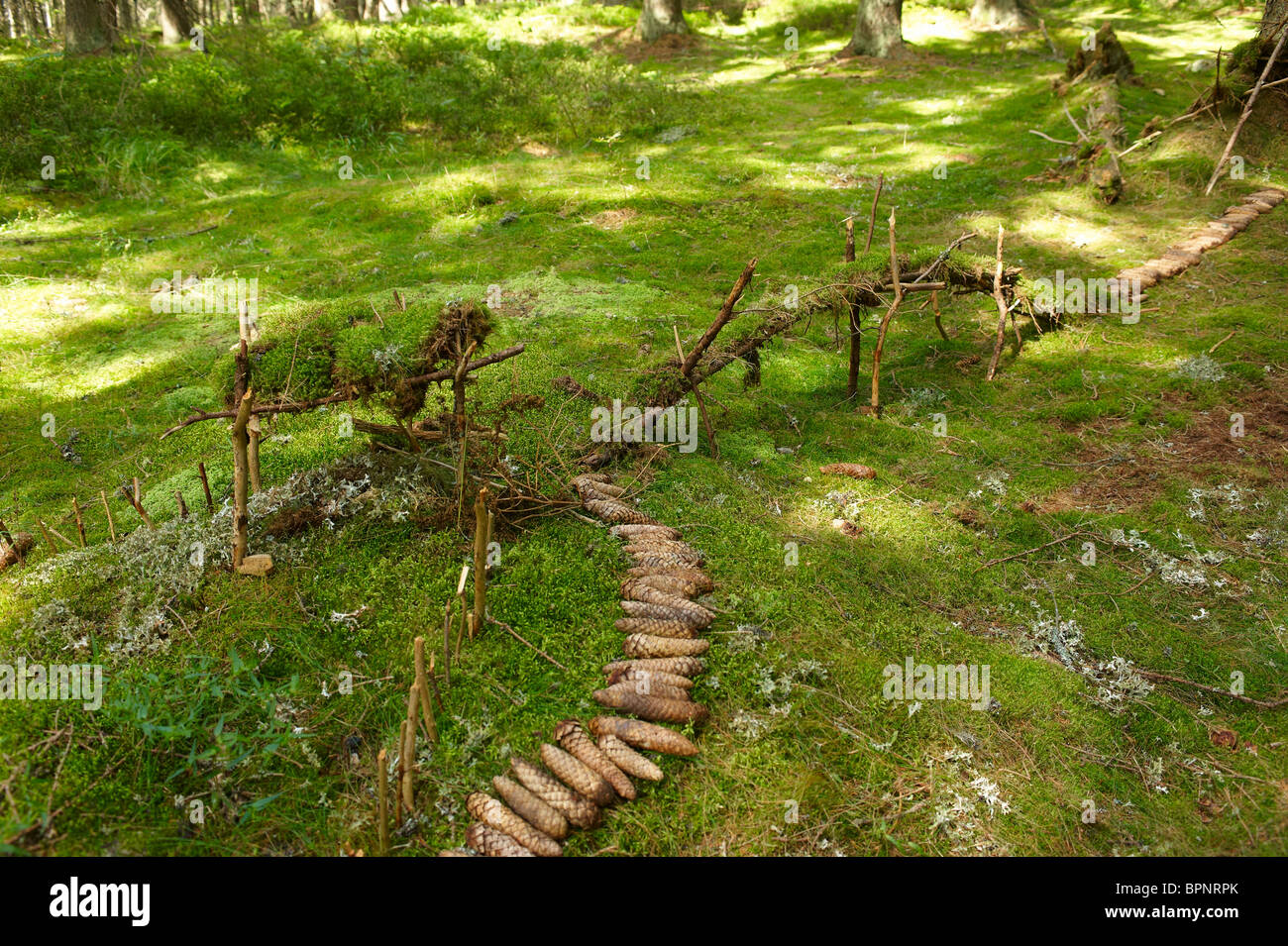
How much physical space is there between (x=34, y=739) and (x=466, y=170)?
10.2 metres

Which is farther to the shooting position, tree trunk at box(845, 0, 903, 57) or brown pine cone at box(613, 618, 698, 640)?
tree trunk at box(845, 0, 903, 57)

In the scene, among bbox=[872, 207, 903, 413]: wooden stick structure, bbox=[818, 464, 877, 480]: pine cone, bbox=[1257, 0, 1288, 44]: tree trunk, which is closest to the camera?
bbox=[818, 464, 877, 480]: pine cone

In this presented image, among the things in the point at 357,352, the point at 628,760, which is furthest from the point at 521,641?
the point at 357,352

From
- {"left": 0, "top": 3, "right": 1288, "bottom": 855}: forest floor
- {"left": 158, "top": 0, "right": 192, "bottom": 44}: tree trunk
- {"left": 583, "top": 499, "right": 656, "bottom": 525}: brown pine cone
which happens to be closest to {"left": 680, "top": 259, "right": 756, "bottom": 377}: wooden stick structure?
{"left": 0, "top": 3, "right": 1288, "bottom": 855}: forest floor

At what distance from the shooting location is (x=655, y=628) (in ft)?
13.2

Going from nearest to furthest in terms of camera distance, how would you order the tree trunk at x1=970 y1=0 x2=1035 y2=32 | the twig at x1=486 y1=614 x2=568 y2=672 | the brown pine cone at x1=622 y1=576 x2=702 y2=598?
the twig at x1=486 y1=614 x2=568 y2=672 < the brown pine cone at x1=622 y1=576 x2=702 y2=598 < the tree trunk at x1=970 y1=0 x2=1035 y2=32

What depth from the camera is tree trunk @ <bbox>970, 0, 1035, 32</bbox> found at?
17312 mm

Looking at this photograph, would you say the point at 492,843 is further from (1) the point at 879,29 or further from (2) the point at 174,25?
(2) the point at 174,25

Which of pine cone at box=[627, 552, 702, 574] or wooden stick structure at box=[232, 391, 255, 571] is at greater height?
wooden stick structure at box=[232, 391, 255, 571]

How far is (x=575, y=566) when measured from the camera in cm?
448

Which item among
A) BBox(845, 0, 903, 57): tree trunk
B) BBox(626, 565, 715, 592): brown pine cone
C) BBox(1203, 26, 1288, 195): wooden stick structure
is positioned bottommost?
BBox(626, 565, 715, 592): brown pine cone

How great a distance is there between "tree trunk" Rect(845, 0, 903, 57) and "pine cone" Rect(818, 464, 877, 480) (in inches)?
564

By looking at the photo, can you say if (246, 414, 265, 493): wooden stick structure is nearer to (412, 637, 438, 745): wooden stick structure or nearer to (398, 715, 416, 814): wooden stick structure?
(412, 637, 438, 745): wooden stick structure

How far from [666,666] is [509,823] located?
1104 mm
